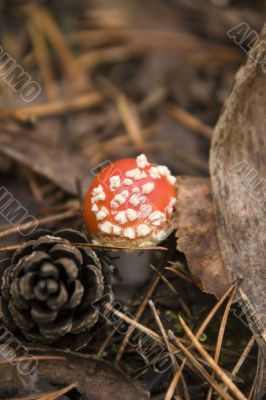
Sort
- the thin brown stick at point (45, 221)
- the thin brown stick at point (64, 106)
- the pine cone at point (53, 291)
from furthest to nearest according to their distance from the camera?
1. the thin brown stick at point (64, 106)
2. the thin brown stick at point (45, 221)
3. the pine cone at point (53, 291)

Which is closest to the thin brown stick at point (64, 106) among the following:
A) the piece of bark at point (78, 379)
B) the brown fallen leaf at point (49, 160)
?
the brown fallen leaf at point (49, 160)

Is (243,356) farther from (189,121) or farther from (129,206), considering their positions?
(189,121)

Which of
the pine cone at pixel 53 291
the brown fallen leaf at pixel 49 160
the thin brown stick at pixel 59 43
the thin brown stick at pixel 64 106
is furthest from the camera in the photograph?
the thin brown stick at pixel 59 43

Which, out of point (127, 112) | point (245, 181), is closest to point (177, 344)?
point (245, 181)

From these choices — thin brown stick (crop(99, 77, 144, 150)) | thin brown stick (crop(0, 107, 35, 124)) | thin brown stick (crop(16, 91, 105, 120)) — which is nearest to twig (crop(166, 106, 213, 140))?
thin brown stick (crop(99, 77, 144, 150))

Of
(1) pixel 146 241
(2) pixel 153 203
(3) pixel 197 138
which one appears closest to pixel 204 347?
(1) pixel 146 241

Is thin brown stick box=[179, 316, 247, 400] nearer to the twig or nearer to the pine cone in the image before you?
the pine cone

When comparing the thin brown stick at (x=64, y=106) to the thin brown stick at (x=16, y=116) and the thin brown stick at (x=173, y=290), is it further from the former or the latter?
the thin brown stick at (x=173, y=290)
